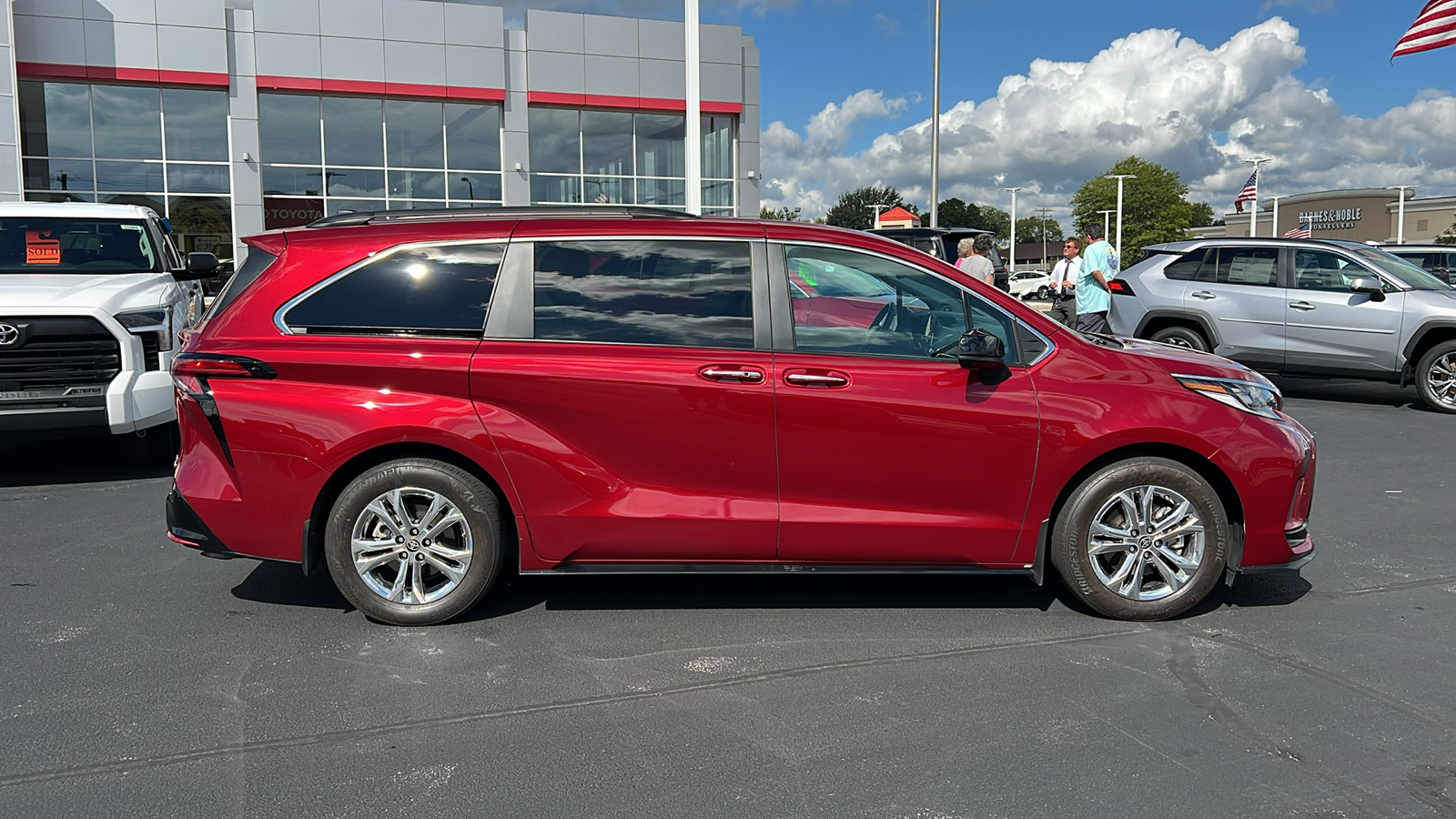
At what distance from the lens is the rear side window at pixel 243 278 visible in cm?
468

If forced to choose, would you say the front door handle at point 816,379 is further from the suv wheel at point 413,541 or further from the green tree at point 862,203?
the green tree at point 862,203

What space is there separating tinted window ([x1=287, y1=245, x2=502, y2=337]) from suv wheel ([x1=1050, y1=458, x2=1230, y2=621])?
267 cm

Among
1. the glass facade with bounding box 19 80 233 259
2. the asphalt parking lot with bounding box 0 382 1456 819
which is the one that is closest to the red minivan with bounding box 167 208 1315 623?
the asphalt parking lot with bounding box 0 382 1456 819

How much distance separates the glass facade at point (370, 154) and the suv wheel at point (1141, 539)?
23102 mm

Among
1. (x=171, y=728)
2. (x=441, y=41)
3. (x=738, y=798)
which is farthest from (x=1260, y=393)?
(x=441, y=41)

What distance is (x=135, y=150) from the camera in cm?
2450

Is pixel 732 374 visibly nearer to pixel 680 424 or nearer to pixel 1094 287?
pixel 680 424

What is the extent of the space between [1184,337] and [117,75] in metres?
22.7

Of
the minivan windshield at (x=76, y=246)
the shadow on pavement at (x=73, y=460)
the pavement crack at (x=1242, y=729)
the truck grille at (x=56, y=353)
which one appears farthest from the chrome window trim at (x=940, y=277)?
the minivan windshield at (x=76, y=246)

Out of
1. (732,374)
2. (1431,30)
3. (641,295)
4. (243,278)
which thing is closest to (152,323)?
(243,278)

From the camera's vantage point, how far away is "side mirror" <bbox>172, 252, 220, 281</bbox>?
8.96m

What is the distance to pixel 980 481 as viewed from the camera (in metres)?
4.61

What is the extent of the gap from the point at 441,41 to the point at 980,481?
79.2 ft

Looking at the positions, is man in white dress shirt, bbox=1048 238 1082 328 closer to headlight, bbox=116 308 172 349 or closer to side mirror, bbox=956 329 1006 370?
side mirror, bbox=956 329 1006 370
